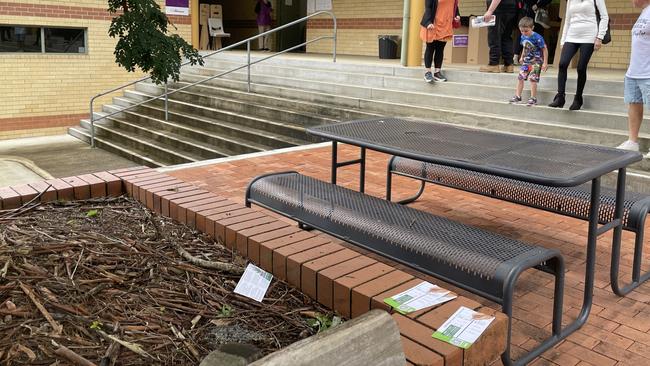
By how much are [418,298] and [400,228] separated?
2.83 feet

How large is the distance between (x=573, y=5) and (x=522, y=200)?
374 cm

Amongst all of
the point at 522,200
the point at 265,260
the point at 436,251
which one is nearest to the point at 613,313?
the point at 522,200

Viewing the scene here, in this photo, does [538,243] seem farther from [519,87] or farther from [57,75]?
[57,75]

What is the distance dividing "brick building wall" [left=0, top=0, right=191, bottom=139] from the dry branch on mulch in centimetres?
1108

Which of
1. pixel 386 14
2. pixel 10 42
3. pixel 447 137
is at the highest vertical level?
pixel 386 14

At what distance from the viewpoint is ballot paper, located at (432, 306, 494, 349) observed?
1.94 meters

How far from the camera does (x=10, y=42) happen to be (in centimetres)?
1274

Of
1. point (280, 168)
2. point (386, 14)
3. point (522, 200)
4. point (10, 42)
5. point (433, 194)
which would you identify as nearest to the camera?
point (522, 200)

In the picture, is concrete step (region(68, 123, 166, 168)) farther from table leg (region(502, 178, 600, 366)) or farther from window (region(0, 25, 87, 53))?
table leg (region(502, 178, 600, 366))

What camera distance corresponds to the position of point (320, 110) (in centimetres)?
932

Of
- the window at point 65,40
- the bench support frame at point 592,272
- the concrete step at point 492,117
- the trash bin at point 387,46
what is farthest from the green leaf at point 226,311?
the window at point 65,40

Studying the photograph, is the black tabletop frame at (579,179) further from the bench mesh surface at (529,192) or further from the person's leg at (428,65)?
the person's leg at (428,65)

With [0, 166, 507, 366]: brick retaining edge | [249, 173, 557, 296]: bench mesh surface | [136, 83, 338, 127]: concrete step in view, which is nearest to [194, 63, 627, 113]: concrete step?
[136, 83, 338, 127]: concrete step

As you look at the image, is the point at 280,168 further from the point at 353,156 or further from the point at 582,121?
the point at 582,121
